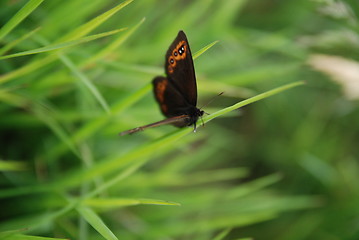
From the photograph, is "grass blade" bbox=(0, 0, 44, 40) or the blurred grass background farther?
the blurred grass background

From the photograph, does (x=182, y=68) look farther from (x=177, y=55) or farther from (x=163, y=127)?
(x=163, y=127)

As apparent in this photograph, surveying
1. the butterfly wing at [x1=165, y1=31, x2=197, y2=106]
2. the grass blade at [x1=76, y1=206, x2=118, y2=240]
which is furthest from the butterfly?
the grass blade at [x1=76, y1=206, x2=118, y2=240]

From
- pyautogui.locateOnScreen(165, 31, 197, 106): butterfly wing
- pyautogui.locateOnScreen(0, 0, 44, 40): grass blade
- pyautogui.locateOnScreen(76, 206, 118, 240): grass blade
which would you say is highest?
pyautogui.locateOnScreen(0, 0, 44, 40): grass blade

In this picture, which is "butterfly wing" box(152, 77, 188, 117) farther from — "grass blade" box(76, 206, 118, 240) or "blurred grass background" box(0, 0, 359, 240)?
"grass blade" box(76, 206, 118, 240)

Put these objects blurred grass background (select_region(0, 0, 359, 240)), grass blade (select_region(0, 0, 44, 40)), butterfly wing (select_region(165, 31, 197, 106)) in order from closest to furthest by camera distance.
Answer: grass blade (select_region(0, 0, 44, 40)) < butterfly wing (select_region(165, 31, 197, 106)) < blurred grass background (select_region(0, 0, 359, 240))

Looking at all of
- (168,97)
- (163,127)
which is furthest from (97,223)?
(163,127)

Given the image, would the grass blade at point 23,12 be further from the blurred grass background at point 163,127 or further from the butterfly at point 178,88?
the butterfly at point 178,88

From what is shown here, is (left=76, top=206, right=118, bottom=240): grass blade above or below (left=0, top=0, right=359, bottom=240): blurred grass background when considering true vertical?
below
